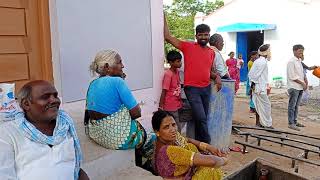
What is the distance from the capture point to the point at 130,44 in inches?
179

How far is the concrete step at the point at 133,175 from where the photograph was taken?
2911mm

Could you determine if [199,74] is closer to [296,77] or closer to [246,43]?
[296,77]

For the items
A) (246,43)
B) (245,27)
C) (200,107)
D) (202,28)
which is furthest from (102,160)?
(246,43)

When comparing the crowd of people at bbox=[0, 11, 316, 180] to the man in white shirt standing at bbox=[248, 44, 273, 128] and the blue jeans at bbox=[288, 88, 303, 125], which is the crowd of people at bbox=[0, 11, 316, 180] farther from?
the blue jeans at bbox=[288, 88, 303, 125]

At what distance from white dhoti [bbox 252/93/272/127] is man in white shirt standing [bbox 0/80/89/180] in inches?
222

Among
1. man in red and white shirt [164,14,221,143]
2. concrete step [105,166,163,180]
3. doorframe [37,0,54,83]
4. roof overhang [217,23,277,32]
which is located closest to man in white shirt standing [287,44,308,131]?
man in red and white shirt [164,14,221,143]

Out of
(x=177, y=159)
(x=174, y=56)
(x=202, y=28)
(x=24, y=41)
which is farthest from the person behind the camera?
(x=174, y=56)

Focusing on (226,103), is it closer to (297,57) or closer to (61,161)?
(297,57)

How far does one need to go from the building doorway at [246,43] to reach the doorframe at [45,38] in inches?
569

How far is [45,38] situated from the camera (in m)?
3.29

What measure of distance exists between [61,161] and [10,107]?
2.63 ft

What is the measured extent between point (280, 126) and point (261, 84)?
1.21 metres

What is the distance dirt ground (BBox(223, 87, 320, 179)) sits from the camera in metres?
4.90

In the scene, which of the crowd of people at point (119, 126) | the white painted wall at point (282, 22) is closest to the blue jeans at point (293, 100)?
the crowd of people at point (119, 126)
